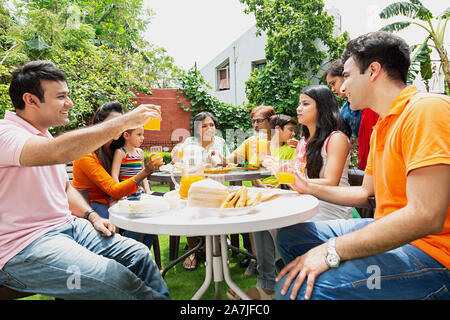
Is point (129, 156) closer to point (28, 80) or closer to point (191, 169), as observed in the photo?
point (28, 80)

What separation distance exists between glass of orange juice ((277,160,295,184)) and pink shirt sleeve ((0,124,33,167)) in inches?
51.5

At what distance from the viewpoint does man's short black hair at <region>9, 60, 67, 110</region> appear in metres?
1.60

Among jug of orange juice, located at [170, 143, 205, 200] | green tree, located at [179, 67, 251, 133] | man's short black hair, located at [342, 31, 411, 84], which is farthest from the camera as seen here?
green tree, located at [179, 67, 251, 133]

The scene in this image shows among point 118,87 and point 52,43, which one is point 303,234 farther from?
point 52,43

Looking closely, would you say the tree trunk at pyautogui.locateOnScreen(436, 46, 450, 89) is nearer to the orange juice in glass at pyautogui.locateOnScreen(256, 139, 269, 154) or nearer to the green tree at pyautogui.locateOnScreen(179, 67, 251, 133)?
the green tree at pyautogui.locateOnScreen(179, 67, 251, 133)

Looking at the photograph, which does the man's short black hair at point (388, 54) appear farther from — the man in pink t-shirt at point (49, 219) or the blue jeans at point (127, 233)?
the blue jeans at point (127, 233)

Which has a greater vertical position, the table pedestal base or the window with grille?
the window with grille

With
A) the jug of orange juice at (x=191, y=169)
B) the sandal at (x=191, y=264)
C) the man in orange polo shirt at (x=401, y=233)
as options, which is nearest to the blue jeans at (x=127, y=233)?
the sandal at (x=191, y=264)

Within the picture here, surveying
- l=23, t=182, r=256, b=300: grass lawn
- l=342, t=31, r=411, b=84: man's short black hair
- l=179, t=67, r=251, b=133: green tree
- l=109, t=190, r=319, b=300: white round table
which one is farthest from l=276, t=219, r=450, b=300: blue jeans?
l=179, t=67, r=251, b=133: green tree

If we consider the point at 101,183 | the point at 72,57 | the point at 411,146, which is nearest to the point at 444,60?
the point at 411,146

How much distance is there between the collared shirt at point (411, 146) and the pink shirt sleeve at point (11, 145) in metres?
1.56

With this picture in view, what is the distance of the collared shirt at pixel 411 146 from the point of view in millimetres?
988

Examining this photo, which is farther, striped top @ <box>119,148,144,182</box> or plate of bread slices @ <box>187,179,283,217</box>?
striped top @ <box>119,148,144,182</box>

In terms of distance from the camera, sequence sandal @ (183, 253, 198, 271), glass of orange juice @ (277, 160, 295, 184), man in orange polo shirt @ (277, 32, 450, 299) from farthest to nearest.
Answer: sandal @ (183, 253, 198, 271), glass of orange juice @ (277, 160, 295, 184), man in orange polo shirt @ (277, 32, 450, 299)
